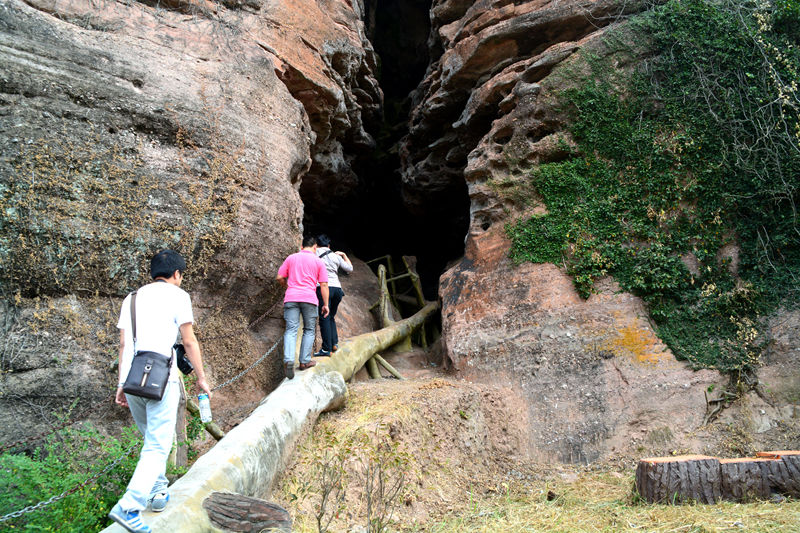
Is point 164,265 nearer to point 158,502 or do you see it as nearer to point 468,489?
point 158,502

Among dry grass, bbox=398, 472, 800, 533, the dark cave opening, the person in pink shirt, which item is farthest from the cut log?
the dark cave opening

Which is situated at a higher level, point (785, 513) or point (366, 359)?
point (366, 359)

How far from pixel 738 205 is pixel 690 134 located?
4.21 ft

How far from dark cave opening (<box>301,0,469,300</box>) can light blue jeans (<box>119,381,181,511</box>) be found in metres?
9.91

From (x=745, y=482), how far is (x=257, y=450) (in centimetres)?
413

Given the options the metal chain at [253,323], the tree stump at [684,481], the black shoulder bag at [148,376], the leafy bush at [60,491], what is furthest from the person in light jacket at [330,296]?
the tree stump at [684,481]

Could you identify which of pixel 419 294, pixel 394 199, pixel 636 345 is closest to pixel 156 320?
pixel 636 345

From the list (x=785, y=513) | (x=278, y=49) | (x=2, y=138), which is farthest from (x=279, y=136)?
(x=785, y=513)

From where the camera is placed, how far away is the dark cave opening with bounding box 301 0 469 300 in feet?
45.0

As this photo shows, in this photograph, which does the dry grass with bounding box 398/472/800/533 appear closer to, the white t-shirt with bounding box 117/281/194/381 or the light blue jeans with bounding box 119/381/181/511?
the light blue jeans with bounding box 119/381/181/511

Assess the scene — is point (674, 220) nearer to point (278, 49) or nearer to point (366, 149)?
point (278, 49)

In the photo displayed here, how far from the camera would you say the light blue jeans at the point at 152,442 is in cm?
315

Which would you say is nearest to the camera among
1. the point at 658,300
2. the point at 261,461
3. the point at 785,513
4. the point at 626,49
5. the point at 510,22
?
the point at 785,513

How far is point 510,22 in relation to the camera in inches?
393
